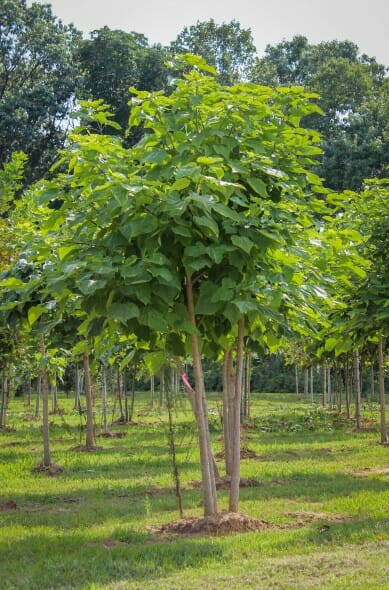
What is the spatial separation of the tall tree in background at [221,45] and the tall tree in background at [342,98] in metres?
1.15

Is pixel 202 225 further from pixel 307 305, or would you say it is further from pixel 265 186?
pixel 307 305

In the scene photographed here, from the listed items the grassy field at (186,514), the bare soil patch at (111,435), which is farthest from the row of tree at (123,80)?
the grassy field at (186,514)

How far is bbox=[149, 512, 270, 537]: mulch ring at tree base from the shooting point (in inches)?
291

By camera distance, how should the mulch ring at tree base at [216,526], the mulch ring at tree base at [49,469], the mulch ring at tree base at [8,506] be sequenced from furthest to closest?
1. the mulch ring at tree base at [49,469]
2. the mulch ring at tree base at [8,506]
3. the mulch ring at tree base at [216,526]

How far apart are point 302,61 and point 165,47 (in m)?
9.29

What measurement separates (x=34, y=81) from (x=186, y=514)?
31013 mm

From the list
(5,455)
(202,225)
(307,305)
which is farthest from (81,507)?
(5,455)

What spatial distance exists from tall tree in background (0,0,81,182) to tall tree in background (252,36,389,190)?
39.2 feet

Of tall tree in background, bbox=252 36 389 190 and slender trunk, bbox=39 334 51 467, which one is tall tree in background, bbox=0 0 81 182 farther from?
slender trunk, bbox=39 334 51 467

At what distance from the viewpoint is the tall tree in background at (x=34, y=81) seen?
34906mm

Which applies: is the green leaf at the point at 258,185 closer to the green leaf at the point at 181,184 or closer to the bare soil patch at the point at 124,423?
the green leaf at the point at 181,184

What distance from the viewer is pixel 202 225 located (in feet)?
21.1

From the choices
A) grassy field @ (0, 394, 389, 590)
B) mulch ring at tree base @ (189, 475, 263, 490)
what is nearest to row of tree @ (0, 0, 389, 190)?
grassy field @ (0, 394, 389, 590)

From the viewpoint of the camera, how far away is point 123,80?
3869 cm
